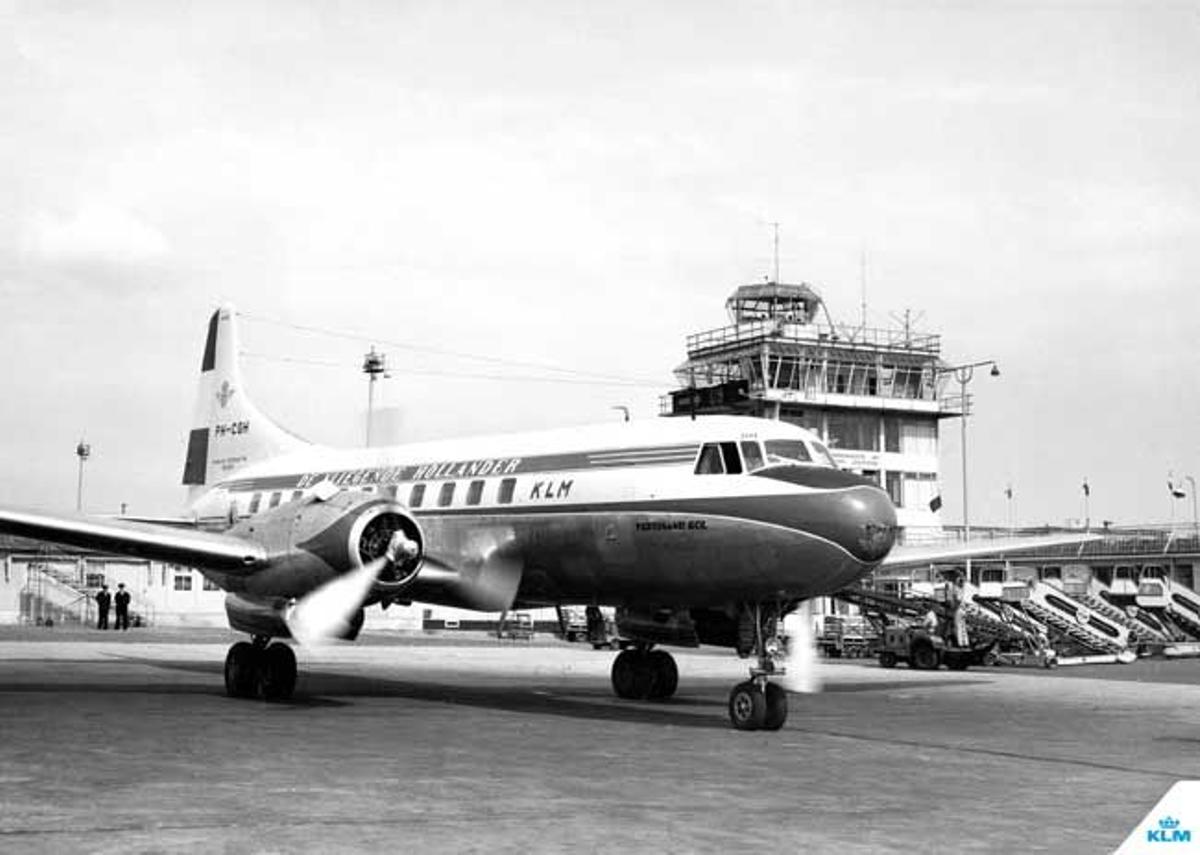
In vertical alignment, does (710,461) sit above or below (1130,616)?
above

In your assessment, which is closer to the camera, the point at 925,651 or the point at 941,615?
the point at 925,651

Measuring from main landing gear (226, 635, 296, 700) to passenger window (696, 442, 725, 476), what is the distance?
6794 millimetres

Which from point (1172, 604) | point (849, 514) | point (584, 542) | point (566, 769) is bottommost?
point (566, 769)

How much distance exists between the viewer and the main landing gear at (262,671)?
19.6 meters

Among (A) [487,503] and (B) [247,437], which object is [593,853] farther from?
(B) [247,437]

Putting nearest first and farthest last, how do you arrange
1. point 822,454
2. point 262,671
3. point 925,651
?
point 822,454 < point 262,671 < point 925,651

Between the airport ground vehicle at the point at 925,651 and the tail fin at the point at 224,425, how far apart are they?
15965 mm

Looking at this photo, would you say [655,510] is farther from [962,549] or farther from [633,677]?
[962,549]

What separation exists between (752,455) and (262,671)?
803cm

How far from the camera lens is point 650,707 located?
20141 millimetres

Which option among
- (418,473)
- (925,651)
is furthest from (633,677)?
(925,651)

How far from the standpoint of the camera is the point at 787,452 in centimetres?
1739

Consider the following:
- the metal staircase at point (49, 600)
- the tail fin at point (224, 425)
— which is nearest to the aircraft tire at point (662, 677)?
the tail fin at point (224, 425)

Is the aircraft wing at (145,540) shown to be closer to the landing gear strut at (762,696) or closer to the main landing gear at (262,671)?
the main landing gear at (262,671)
